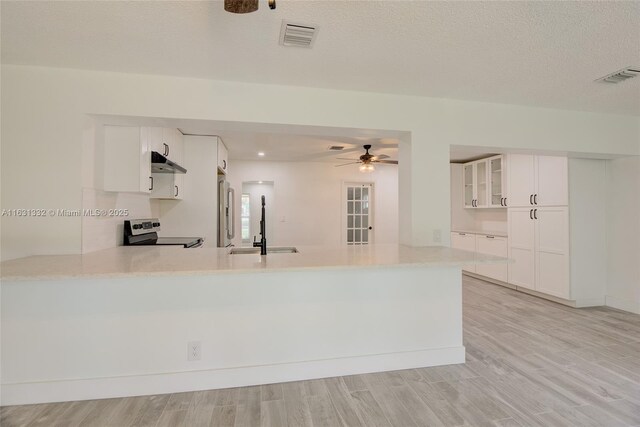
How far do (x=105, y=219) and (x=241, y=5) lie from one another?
228 cm

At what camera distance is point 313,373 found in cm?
227

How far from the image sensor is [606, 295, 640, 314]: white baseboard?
3.66 metres

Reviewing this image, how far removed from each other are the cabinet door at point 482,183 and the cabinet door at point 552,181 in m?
1.14

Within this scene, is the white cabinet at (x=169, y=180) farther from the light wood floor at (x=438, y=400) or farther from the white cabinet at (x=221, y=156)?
the light wood floor at (x=438, y=400)

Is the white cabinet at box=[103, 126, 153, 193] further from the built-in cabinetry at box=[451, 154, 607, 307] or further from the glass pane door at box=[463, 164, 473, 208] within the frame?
the glass pane door at box=[463, 164, 473, 208]

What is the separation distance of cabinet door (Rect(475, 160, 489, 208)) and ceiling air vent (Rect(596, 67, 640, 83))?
3.09m

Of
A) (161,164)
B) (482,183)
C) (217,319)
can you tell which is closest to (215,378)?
(217,319)

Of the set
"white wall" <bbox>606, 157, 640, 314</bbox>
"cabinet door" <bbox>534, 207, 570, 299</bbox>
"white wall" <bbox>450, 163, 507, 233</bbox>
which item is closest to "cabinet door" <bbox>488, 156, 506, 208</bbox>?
"white wall" <bbox>450, 163, 507, 233</bbox>

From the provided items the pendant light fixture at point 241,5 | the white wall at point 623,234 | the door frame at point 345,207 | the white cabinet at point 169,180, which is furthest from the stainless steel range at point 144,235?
the white wall at point 623,234

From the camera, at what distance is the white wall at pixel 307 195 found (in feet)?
21.0

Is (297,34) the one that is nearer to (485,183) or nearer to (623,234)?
(623,234)

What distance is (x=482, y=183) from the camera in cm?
562

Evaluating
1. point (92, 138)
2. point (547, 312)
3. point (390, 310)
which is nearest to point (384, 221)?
point (547, 312)

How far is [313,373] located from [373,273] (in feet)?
2.85
